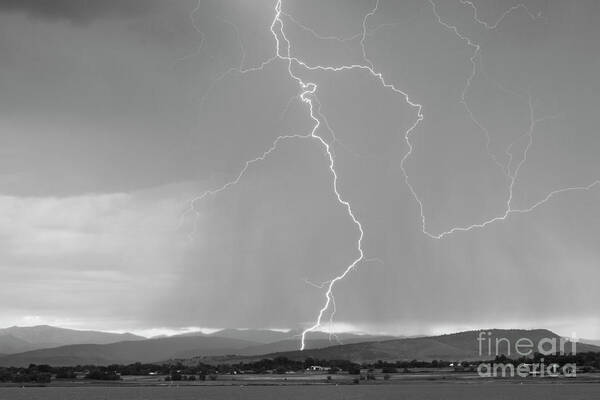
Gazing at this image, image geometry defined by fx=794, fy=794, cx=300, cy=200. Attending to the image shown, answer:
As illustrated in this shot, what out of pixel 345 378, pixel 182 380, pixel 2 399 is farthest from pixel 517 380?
pixel 2 399

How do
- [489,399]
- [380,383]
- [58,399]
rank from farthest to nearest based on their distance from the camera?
1. [380,383]
2. [58,399]
3. [489,399]

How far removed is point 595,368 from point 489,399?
87408 millimetres

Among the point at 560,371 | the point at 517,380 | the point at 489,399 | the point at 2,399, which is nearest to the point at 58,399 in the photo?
the point at 2,399

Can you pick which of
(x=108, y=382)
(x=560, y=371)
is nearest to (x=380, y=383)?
(x=560, y=371)

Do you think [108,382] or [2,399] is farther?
[108,382]

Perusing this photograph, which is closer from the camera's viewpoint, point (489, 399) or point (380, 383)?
point (489, 399)

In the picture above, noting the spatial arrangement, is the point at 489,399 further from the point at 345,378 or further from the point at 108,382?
the point at 108,382

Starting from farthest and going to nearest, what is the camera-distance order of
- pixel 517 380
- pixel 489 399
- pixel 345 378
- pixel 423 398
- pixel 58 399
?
pixel 345 378, pixel 517 380, pixel 58 399, pixel 423 398, pixel 489 399

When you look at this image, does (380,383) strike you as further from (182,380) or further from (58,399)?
(58,399)

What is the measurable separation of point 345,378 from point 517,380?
39339mm

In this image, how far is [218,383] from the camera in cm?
16700

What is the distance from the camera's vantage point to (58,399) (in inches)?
4459

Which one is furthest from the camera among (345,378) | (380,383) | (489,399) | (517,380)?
(345,378)

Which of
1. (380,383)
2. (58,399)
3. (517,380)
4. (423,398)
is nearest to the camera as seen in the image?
(423,398)
